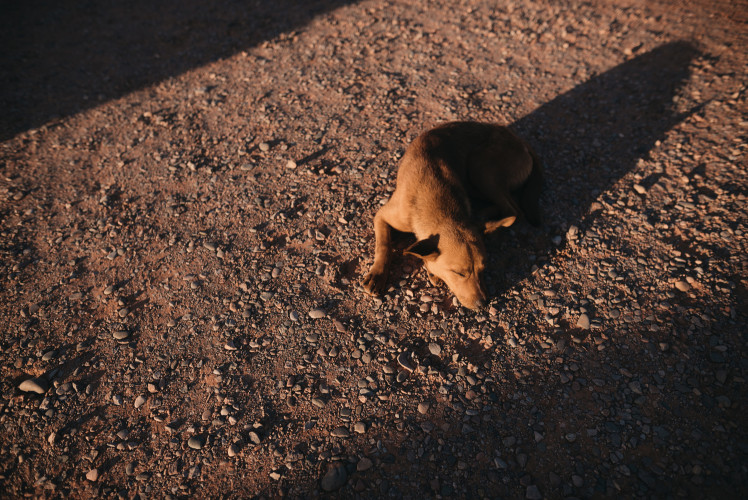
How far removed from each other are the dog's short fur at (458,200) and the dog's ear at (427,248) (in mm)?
12

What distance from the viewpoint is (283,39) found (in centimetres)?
929

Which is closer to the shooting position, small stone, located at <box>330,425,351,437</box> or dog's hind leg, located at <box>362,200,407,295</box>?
small stone, located at <box>330,425,351,437</box>

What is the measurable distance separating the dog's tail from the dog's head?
3.83 feet

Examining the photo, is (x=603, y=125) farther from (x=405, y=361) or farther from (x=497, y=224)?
(x=405, y=361)

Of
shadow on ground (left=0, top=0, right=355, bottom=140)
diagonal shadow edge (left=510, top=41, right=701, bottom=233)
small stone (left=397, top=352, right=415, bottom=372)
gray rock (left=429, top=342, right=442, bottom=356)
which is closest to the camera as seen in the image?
small stone (left=397, top=352, right=415, bottom=372)

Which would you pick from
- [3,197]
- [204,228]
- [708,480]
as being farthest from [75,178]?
[708,480]

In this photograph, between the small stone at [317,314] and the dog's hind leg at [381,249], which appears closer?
the small stone at [317,314]

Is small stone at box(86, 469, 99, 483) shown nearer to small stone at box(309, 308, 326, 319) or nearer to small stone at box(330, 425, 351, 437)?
small stone at box(330, 425, 351, 437)

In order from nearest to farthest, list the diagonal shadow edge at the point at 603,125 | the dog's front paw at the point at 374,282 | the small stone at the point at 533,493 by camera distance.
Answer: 1. the small stone at the point at 533,493
2. the dog's front paw at the point at 374,282
3. the diagonal shadow edge at the point at 603,125

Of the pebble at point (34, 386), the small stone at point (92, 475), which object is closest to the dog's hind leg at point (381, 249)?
the small stone at point (92, 475)

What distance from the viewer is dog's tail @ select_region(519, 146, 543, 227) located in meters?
5.55

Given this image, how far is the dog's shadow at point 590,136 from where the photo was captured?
5476mm

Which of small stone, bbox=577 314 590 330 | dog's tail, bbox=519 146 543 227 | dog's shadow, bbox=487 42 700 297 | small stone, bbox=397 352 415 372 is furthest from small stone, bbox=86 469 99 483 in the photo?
dog's tail, bbox=519 146 543 227

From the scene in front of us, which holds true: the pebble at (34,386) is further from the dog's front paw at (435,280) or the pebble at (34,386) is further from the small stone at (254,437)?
the dog's front paw at (435,280)
